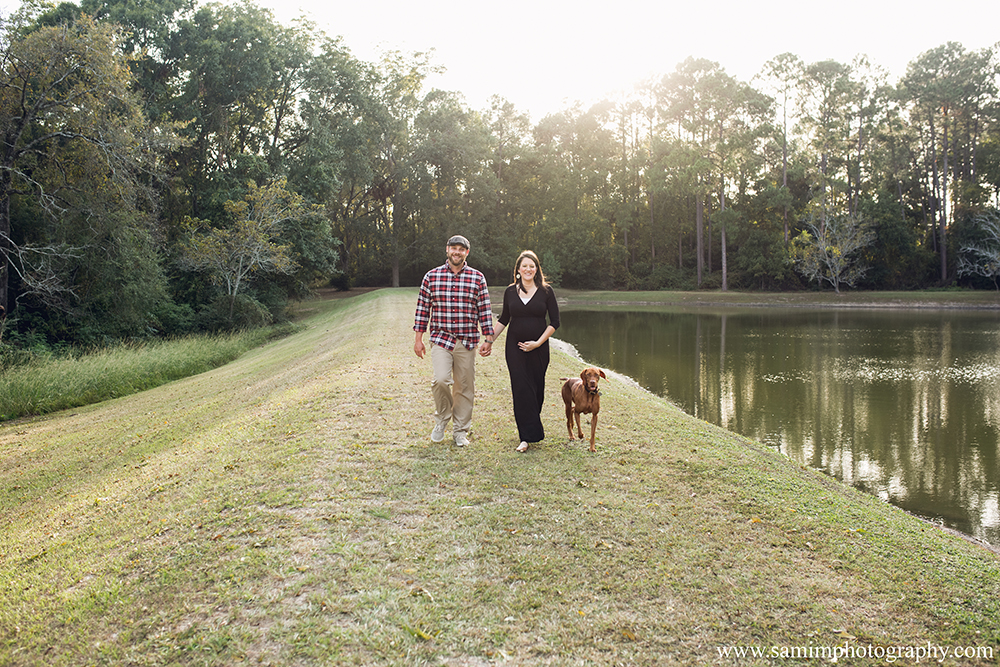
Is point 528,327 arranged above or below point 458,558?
above

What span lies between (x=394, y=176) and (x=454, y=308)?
47629 mm

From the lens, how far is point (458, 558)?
13.3ft

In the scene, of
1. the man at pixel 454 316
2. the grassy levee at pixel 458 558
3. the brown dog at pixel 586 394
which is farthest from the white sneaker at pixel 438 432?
the brown dog at pixel 586 394

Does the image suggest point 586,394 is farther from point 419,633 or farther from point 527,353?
point 419,633

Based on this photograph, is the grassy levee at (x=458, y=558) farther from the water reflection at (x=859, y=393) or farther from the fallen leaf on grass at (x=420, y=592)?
the water reflection at (x=859, y=393)

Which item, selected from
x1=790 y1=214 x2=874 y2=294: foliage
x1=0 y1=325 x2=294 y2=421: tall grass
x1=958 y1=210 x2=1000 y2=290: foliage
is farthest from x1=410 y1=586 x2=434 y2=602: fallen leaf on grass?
x1=958 y1=210 x2=1000 y2=290: foliage

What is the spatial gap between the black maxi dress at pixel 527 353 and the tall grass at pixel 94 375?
11818 millimetres

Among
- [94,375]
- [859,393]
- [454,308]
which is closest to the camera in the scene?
[454,308]

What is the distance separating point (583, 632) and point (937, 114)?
203 ft

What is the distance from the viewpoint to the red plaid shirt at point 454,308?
6000 mm

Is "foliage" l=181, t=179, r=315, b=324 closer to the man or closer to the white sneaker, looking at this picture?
the white sneaker

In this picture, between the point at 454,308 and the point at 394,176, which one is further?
the point at 394,176

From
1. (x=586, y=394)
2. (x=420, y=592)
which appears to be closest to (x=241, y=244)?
(x=586, y=394)

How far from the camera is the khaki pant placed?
19.9ft
